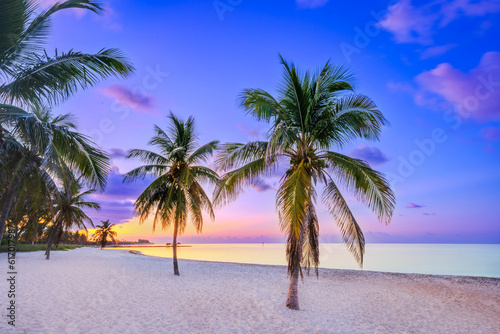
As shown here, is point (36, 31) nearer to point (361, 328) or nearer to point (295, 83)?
point (295, 83)

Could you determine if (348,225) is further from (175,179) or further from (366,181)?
(175,179)

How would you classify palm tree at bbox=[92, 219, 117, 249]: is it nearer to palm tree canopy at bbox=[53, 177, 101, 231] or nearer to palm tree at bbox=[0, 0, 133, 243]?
palm tree canopy at bbox=[53, 177, 101, 231]

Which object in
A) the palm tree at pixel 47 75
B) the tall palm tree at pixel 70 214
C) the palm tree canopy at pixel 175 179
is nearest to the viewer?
the palm tree at pixel 47 75

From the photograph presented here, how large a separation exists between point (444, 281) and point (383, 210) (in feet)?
47.3

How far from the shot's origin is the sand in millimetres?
7113

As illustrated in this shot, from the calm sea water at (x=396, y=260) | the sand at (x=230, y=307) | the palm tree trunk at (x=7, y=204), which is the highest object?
the palm tree trunk at (x=7, y=204)

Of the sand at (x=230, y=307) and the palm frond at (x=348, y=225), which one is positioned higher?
the palm frond at (x=348, y=225)

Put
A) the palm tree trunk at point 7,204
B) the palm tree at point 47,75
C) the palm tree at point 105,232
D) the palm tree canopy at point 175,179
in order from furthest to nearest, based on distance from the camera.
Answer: the palm tree at point 105,232 < the palm tree canopy at point 175,179 < the palm tree trunk at point 7,204 < the palm tree at point 47,75

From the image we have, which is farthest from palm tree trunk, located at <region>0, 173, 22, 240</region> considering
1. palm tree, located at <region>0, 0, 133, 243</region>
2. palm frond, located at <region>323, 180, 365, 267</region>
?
palm frond, located at <region>323, 180, 365, 267</region>

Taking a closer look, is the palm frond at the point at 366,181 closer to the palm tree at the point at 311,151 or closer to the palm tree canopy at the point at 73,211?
the palm tree at the point at 311,151

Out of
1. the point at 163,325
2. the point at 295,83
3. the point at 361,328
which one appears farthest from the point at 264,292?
the point at 295,83

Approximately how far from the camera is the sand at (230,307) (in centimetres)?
711

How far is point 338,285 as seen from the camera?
1541cm

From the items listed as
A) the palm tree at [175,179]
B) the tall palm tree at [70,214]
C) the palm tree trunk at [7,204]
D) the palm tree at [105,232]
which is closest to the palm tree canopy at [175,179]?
the palm tree at [175,179]
